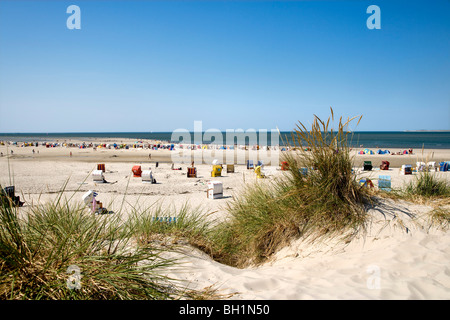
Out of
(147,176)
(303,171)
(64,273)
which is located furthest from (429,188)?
(147,176)

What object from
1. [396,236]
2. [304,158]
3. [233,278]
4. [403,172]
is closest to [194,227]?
[233,278]

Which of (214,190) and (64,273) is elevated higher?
(64,273)

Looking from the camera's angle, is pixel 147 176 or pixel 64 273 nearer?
pixel 64 273

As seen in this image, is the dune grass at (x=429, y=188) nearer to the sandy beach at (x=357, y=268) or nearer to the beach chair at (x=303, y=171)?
the sandy beach at (x=357, y=268)

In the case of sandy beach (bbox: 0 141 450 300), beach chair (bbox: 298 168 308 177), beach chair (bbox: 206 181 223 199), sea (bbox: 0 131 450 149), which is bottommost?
beach chair (bbox: 206 181 223 199)

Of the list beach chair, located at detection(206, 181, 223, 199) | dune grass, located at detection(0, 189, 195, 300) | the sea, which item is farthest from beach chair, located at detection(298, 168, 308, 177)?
the sea

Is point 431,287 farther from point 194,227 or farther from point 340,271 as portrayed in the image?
point 194,227

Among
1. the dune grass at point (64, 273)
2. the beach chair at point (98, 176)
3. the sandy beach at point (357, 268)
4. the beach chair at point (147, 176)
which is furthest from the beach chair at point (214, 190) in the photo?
the dune grass at point (64, 273)

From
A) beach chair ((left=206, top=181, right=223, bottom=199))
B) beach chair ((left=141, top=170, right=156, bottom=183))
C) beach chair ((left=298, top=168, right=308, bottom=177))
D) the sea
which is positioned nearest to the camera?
beach chair ((left=298, top=168, right=308, bottom=177))

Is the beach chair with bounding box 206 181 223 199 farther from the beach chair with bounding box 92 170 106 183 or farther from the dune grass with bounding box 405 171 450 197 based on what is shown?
the beach chair with bounding box 92 170 106 183

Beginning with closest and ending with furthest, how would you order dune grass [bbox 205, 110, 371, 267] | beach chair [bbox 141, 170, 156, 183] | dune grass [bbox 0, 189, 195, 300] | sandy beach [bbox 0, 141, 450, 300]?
dune grass [bbox 0, 189, 195, 300], sandy beach [bbox 0, 141, 450, 300], dune grass [bbox 205, 110, 371, 267], beach chair [bbox 141, 170, 156, 183]

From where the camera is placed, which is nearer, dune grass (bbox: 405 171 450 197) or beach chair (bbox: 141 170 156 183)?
dune grass (bbox: 405 171 450 197)

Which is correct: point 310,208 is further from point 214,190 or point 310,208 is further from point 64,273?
point 214,190
